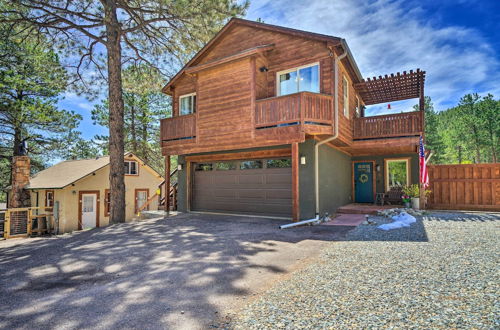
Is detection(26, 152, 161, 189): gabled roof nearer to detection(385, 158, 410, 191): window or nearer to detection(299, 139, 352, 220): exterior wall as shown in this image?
detection(299, 139, 352, 220): exterior wall

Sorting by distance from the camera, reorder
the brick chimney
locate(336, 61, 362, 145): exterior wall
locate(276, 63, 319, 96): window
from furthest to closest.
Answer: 1. the brick chimney
2. locate(336, 61, 362, 145): exterior wall
3. locate(276, 63, 319, 96): window

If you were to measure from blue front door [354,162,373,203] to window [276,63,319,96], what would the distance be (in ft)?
17.9

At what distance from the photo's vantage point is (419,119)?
948cm

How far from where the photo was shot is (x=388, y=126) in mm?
9961

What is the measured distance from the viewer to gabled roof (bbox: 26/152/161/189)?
16067mm

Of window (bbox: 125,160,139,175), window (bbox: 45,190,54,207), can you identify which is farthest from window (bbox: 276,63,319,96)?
window (bbox: 45,190,54,207)

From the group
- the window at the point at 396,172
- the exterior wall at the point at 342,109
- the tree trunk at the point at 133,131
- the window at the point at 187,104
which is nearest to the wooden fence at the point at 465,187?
the window at the point at 396,172

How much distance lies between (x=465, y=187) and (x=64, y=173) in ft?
69.7

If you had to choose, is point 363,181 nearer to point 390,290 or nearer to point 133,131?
point 390,290

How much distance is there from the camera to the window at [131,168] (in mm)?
18766

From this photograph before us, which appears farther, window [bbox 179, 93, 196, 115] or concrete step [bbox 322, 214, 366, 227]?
window [bbox 179, 93, 196, 115]

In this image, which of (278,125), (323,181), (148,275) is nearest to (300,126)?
(278,125)

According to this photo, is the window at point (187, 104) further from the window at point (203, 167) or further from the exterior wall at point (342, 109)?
the exterior wall at point (342, 109)

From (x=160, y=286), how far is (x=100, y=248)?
3.03m
